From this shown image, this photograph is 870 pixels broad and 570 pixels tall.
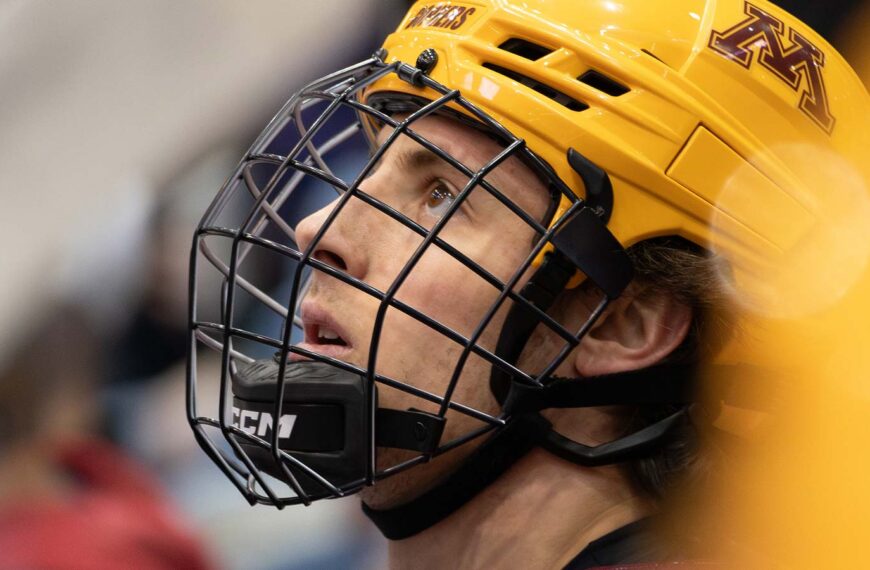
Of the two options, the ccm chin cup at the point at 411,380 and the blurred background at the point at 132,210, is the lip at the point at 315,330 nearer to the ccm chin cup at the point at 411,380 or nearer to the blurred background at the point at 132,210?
the ccm chin cup at the point at 411,380

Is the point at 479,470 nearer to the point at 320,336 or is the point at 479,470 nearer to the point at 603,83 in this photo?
the point at 320,336

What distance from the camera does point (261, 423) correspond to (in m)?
1.13

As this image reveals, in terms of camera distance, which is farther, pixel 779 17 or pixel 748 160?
pixel 779 17

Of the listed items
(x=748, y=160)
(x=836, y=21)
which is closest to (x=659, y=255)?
(x=748, y=160)

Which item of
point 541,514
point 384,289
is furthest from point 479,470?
point 384,289

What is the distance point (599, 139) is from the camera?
1094mm

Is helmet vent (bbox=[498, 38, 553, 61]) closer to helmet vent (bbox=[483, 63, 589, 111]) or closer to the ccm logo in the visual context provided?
helmet vent (bbox=[483, 63, 589, 111])

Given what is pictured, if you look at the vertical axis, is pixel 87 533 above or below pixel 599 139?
below

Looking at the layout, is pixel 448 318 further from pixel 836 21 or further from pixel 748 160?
pixel 836 21

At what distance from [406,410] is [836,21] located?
954mm

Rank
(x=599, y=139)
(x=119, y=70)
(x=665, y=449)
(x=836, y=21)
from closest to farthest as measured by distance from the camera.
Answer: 1. (x=599, y=139)
2. (x=665, y=449)
3. (x=836, y=21)
4. (x=119, y=70)

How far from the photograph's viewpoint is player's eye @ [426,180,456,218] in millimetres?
1185

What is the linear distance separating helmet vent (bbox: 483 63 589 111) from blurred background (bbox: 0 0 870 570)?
76 cm

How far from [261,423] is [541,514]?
335mm
